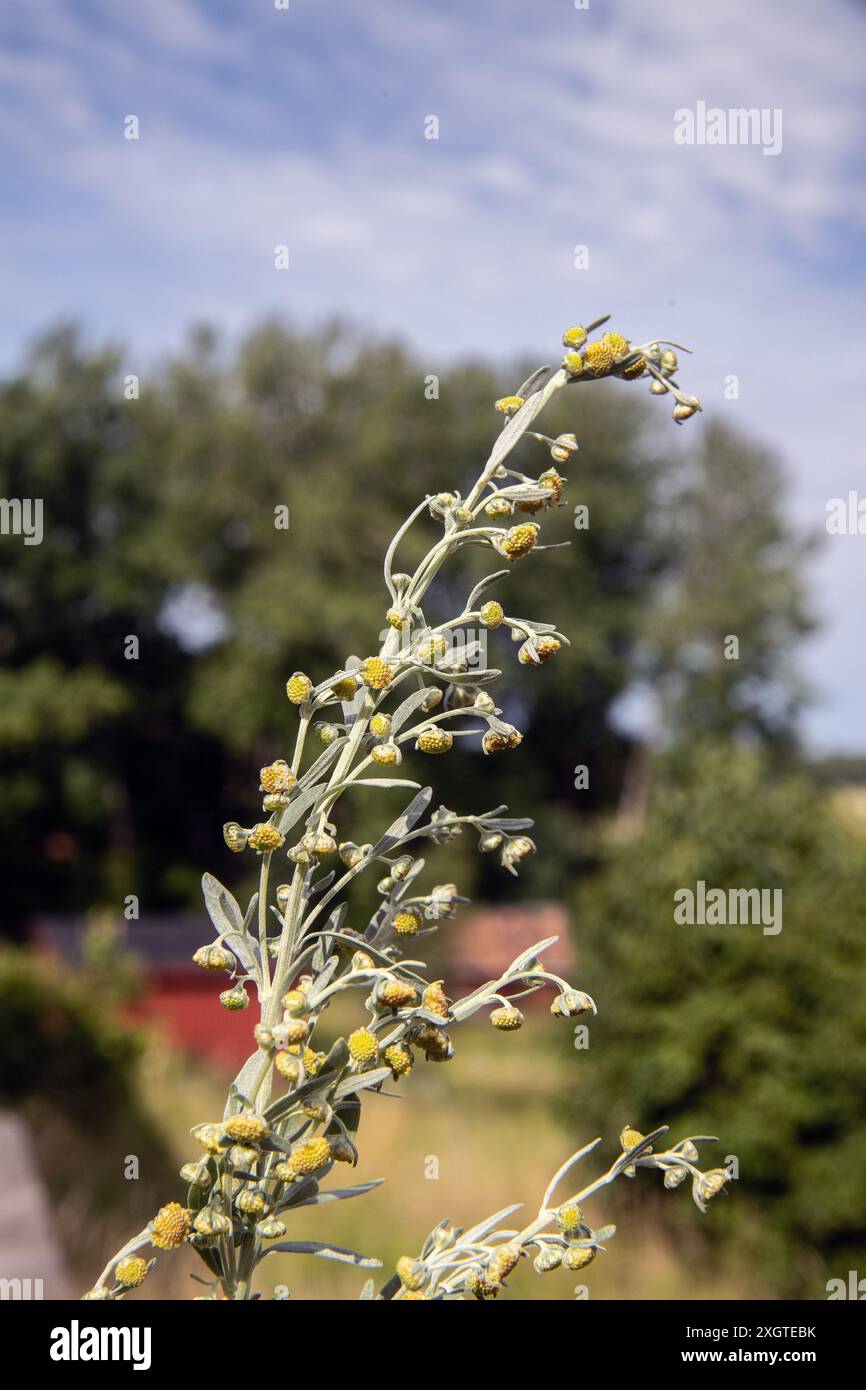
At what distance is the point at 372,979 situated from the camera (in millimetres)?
992

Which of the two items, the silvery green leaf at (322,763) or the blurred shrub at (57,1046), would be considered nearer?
the silvery green leaf at (322,763)

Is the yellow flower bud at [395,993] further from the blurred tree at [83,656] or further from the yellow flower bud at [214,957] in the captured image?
the blurred tree at [83,656]

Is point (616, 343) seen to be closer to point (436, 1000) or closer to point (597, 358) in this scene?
point (597, 358)

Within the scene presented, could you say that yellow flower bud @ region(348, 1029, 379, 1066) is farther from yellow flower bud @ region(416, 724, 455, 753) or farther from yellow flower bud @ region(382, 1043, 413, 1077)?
yellow flower bud @ region(416, 724, 455, 753)

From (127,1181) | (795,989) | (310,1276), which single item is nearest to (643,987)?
(795,989)

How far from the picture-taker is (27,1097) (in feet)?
45.4

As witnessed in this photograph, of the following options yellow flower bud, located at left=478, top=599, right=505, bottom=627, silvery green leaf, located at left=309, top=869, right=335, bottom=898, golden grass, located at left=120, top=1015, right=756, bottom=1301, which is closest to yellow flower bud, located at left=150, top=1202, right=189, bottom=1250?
silvery green leaf, located at left=309, top=869, right=335, bottom=898

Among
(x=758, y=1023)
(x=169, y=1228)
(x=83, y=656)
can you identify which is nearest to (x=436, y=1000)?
(x=169, y=1228)

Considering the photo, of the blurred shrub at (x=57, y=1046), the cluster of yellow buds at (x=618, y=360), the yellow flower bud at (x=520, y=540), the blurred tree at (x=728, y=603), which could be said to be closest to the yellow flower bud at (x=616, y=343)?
the cluster of yellow buds at (x=618, y=360)

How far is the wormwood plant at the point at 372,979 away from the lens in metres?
0.93

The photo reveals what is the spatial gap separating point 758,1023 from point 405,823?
914 cm

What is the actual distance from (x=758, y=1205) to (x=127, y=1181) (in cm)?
564

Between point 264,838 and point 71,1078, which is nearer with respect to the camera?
point 264,838

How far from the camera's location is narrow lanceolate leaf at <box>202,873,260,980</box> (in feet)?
3.32
